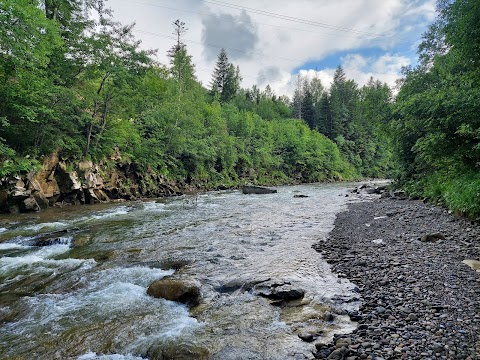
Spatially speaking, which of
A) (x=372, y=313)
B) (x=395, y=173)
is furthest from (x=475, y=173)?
(x=395, y=173)

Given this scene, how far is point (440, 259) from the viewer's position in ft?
20.6

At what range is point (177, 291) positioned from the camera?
18.8ft

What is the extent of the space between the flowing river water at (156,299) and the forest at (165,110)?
19.9 ft

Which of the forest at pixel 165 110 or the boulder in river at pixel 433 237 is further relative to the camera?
the forest at pixel 165 110

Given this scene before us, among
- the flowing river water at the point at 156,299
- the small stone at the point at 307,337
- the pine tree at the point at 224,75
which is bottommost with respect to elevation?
the flowing river water at the point at 156,299

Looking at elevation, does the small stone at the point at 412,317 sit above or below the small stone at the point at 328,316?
above

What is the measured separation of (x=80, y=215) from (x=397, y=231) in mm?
14252

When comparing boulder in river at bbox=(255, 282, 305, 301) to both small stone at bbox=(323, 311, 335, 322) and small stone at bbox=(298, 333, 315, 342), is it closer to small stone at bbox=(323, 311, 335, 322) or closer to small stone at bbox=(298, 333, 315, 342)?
small stone at bbox=(323, 311, 335, 322)

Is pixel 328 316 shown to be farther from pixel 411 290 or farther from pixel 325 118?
pixel 325 118

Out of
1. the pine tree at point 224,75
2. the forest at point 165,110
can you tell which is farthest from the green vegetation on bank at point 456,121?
the pine tree at point 224,75

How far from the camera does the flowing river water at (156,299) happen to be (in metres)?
4.15

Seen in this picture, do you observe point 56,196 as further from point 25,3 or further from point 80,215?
point 25,3

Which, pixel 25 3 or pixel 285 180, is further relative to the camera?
pixel 285 180

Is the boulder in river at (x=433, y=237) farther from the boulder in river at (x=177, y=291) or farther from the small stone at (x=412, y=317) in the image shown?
the boulder in river at (x=177, y=291)
